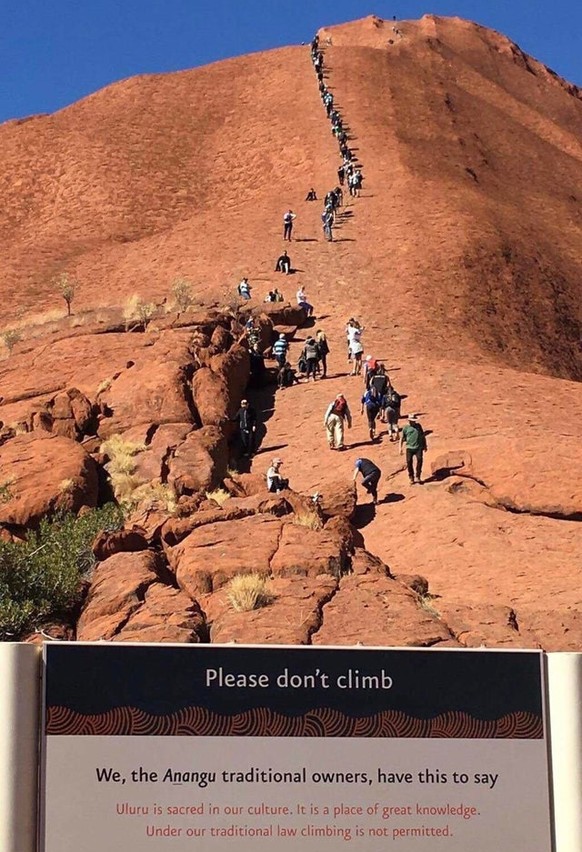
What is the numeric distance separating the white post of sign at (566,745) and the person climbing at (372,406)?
19.9 m

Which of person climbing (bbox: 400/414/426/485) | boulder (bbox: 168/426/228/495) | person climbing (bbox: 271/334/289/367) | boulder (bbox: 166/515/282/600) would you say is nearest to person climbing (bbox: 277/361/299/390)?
person climbing (bbox: 271/334/289/367)

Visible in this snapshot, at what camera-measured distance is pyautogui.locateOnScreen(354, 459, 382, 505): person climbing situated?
25.5 metres

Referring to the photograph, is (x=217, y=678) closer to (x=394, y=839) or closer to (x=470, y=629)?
(x=394, y=839)

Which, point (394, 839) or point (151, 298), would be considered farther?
A: point (151, 298)

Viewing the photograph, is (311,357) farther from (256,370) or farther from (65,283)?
(65,283)

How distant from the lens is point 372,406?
2948 cm

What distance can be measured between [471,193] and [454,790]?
168ft

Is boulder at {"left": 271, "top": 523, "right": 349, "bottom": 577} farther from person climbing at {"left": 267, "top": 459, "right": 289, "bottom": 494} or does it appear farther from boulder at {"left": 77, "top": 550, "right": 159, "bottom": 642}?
person climbing at {"left": 267, "top": 459, "right": 289, "bottom": 494}

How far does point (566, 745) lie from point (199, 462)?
52.6ft

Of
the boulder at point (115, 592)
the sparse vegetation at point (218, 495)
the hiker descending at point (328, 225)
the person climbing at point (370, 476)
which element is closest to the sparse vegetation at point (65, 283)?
the hiker descending at point (328, 225)

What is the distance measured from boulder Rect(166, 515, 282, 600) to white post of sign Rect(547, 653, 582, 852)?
7.87 metres

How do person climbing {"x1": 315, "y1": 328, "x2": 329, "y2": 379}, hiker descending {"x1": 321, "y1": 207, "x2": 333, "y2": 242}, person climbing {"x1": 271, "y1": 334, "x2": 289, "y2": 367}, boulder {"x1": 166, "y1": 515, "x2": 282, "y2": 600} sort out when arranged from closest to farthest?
boulder {"x1": 166, "y1": 515, "x2": 282, "y2": 600} → person climbing {"x1": 315, "y1": 328, "x2": 329, "y2": 379} → person climbing {"x1": 271, "y1": 334, "x2": 289, "y2": 367} → hiker descending {"x1": 321, "y1": 207, "x2": 333, "y2": 242}

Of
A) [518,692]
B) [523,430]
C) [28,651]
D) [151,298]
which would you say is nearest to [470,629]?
[518,692]

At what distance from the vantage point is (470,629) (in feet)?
52.1
